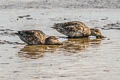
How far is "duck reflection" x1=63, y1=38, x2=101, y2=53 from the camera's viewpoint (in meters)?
13.7

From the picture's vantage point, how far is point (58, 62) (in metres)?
11.3

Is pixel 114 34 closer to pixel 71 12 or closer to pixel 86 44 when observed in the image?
pixel 86 44

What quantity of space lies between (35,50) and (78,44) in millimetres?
1941

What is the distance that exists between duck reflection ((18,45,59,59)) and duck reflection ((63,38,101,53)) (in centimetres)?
43

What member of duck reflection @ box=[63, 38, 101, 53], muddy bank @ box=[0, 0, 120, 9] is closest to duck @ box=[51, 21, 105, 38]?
duck reflection @ box=[63, 38, 101, 53]

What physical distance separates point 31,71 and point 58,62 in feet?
4.09

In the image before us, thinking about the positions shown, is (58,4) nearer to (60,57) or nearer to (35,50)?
(35,50)

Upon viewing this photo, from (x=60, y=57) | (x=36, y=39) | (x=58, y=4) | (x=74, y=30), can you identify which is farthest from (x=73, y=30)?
(x=58, y=4)

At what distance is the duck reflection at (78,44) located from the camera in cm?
1373

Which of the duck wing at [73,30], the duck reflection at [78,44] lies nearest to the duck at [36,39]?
the duck reflection at [78,44]

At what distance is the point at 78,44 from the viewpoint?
1512 cm

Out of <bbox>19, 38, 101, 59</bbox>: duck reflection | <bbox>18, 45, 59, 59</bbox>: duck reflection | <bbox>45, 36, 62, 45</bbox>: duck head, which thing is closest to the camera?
<bbox>18, 45, 59, 59</bbox>: duck reflection

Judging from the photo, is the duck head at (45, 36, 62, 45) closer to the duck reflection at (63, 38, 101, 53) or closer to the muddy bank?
the duck reflection at (63, 38, 101, 53)

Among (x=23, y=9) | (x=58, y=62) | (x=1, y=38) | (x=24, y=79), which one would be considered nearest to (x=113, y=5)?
(x=23, y=9)
